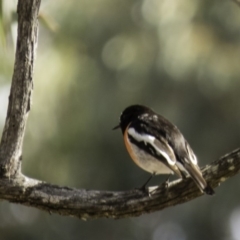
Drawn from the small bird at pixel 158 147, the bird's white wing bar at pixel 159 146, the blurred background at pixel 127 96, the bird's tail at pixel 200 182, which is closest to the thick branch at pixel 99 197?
the bird's tail at pixel 200 182

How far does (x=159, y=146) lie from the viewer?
518 centimetres

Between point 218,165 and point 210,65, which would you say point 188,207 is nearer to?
point 210,65

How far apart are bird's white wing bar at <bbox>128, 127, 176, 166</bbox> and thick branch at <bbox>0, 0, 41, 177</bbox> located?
3.01 feet

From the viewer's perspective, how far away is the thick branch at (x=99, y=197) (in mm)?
4473

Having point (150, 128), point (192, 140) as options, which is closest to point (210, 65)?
point (192, 140)

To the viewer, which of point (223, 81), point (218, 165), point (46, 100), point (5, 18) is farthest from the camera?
point (46, 100)

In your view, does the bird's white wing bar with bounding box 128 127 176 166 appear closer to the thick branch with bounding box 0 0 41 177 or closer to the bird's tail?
the bird's tail

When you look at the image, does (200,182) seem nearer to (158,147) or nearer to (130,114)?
(158,147)

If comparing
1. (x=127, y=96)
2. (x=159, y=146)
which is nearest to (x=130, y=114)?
(x=159, y=146)

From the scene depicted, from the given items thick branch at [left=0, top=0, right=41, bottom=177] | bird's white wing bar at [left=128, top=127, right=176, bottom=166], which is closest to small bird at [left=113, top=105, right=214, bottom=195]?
bird's white wing bar at [left=128, top=127, right=176, bottom=166]

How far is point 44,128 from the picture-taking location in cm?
1155

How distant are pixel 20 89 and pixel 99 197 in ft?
2.37

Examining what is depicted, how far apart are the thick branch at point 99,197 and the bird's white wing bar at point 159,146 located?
18.5 inches

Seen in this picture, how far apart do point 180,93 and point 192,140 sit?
619 mm
